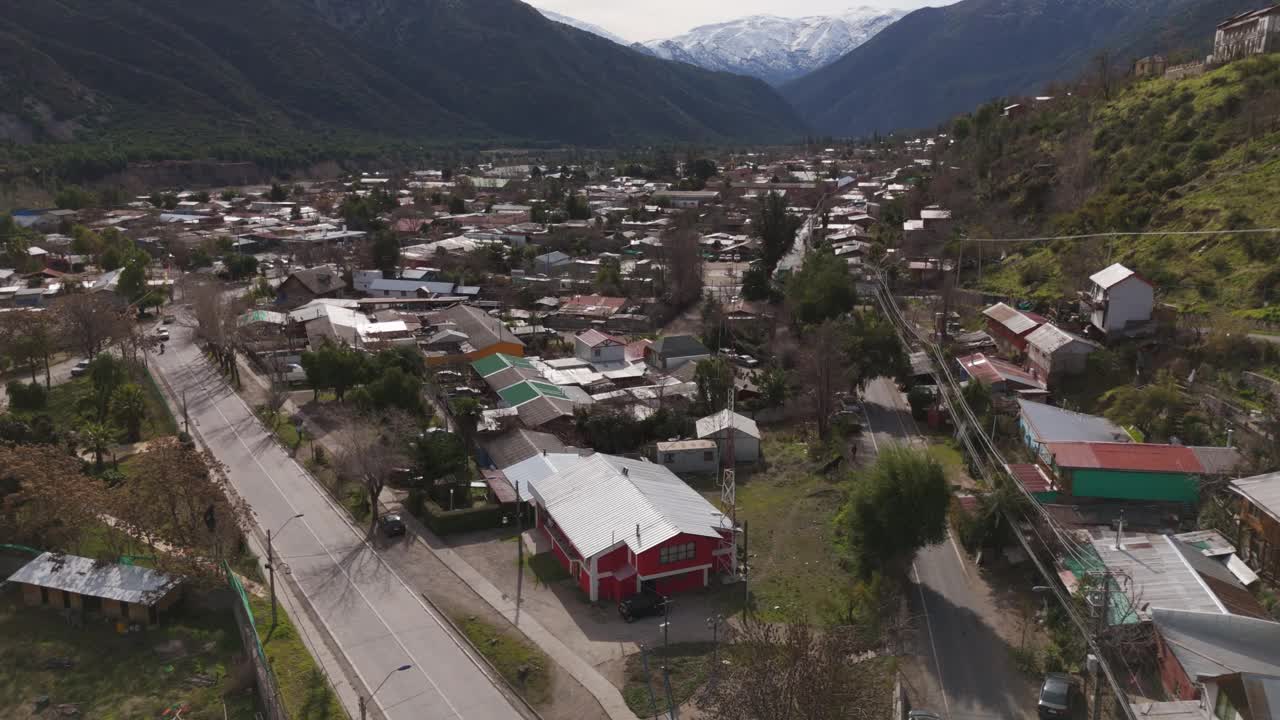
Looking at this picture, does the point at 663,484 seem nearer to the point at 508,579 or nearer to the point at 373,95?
the point at 508,579

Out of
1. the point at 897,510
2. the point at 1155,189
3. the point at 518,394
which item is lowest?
the point at 518,394

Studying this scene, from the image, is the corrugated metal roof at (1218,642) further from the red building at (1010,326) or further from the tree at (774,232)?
the tree at (774,232)

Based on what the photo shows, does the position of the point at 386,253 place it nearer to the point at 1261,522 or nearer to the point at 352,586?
the point at 352,586

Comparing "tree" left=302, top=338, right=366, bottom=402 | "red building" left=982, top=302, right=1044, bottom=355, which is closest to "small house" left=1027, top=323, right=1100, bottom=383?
"red building" left=982, top=302, right=1044, bottom=355

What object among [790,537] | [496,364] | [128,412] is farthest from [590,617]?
[128,412]

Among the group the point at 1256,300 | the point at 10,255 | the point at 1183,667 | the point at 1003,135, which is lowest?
the point at 10,255

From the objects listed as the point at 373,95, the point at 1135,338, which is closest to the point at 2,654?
the point at 1135,338
